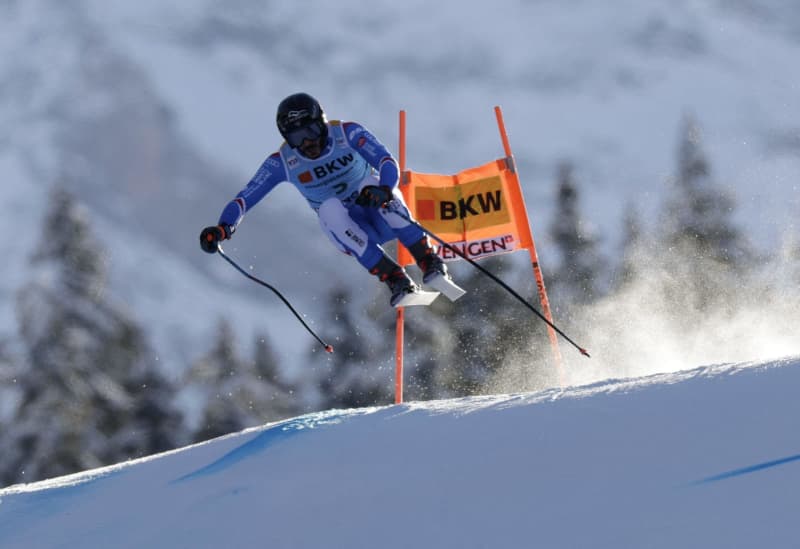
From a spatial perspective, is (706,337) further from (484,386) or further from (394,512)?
(484,386)

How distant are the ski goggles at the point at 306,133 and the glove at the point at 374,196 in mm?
462

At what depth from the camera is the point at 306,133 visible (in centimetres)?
537

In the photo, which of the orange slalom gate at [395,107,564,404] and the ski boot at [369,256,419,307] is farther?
the orange slalom gate at [395,107,564,404]

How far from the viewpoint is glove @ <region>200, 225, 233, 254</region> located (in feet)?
18.1

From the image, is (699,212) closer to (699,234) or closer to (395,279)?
(699,234)

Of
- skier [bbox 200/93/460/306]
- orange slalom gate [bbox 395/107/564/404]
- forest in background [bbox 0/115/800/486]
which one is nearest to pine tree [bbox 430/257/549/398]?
forest in background [bbox 0/115/800/486]

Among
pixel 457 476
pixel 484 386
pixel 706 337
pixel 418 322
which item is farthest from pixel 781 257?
pixel 457 476

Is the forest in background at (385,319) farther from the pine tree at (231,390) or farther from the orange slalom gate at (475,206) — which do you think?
the orange slalom gate at (475,206)

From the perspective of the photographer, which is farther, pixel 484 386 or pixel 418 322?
pixel 418 322

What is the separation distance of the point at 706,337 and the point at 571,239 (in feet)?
30.8

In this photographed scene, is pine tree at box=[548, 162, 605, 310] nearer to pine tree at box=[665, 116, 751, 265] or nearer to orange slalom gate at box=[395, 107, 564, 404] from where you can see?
pine tree at box=[665, 116, 751, 265]

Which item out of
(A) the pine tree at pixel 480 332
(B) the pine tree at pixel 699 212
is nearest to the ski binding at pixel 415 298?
Answer: (A) the pine tree at pixel 480 332

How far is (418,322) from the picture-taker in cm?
1733

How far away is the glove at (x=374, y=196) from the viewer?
5.16 meters
